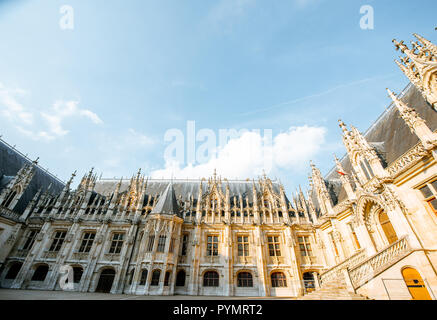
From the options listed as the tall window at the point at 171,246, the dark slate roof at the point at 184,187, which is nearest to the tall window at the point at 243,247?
the dark slate roof at the point at 184,187

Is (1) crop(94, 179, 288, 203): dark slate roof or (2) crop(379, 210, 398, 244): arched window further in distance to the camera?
(1) crop(94, 179, 288, 203): dark slate roof

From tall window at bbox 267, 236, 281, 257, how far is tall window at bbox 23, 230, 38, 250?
2493 cm

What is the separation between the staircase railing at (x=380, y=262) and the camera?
31.2 feet

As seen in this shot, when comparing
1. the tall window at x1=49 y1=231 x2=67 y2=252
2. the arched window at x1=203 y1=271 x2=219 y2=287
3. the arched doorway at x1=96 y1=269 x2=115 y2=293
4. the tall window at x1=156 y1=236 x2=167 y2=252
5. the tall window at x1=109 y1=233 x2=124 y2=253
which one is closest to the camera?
the tall window at x1=156 y1=236 x2=167 y2=252

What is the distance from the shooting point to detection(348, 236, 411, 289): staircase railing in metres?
9.52

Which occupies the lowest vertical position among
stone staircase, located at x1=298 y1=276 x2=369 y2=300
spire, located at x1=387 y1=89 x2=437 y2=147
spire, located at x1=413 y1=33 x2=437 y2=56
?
stone staircase, located at x1=298 y1=276 x2=369 y2=300

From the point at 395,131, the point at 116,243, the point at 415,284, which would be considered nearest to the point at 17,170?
the point at 116,243

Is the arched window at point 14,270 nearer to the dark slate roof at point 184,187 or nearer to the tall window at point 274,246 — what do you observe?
the dark slate roof at point 184,187

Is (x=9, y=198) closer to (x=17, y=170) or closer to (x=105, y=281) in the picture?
(x=17, y=170)

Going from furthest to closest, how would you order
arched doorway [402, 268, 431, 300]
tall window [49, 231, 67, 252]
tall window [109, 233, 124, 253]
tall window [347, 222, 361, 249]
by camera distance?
tall window [49, 231, 67, 252], tall window [109, 233, 124, 253], tall window [347, 222, 361, 249], arched doorway [402, 268, 431, 300]

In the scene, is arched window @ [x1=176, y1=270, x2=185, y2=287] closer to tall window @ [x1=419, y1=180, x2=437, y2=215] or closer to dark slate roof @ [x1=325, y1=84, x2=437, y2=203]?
dark slate roof @ [x1=325, y1=84, x2=437, y2=203]

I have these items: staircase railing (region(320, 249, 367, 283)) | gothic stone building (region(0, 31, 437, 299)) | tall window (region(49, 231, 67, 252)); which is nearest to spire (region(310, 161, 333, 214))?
gothic stone building (region(0, 31, 437, 299))

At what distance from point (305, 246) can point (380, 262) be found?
30.5 ft
